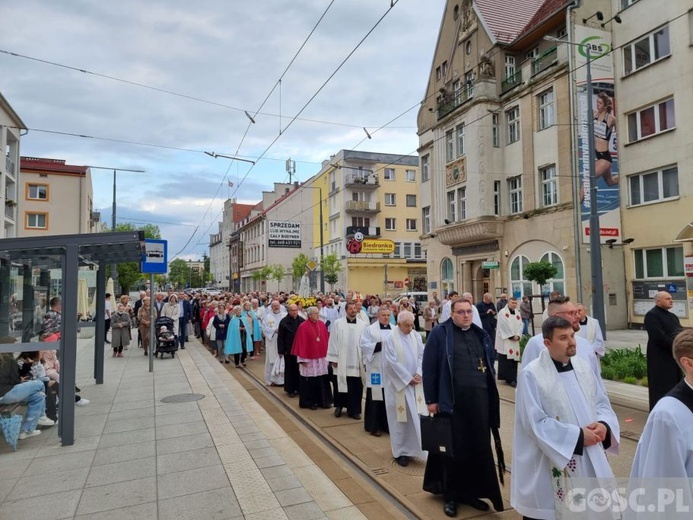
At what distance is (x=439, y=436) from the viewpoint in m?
4.34

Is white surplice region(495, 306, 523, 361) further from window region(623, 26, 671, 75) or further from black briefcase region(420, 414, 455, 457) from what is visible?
window region(623, 26, 671, 75)

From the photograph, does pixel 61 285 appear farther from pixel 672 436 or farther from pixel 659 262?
pixel 659 262

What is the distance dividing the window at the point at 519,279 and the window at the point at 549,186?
3.04 m

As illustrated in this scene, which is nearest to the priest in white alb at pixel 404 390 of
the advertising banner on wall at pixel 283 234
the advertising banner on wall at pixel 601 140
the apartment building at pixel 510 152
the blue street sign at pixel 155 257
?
the blue street sign at pixel 155 257

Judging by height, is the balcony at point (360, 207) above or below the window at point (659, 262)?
above

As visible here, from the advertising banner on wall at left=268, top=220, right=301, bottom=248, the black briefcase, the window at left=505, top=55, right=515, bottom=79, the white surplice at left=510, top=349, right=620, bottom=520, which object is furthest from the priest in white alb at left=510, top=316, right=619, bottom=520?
the advertising banner on wall at left=268, top=220, right=301, bottom=248

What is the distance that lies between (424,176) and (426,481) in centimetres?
3044

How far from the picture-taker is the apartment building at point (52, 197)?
1672 inches

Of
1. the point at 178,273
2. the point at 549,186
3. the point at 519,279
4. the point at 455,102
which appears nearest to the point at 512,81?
the point at 455,102

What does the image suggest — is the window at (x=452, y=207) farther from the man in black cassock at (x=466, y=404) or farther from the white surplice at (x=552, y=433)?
the white surplice at (x=552, y=433)

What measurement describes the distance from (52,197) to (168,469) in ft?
151

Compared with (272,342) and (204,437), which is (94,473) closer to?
(204,437)

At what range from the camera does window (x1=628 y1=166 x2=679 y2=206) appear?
63.8 ft

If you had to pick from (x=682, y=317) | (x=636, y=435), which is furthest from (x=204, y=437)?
(x=682, y=317)
